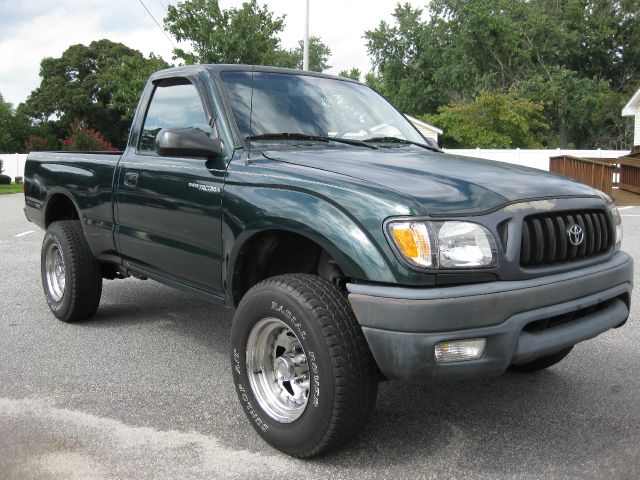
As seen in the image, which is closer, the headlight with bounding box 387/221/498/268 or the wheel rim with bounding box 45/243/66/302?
the headlight with bounding box 387/221/498/268

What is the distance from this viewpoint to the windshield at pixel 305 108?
389cm

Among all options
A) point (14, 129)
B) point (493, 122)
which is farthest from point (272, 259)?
point (14, 129)

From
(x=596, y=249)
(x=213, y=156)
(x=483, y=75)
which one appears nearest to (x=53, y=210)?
(x=213, y=156)

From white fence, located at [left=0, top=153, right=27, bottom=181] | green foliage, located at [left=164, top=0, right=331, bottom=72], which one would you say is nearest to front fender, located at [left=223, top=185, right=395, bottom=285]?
green foliage, located at [left=164, top=0, right=331, bottom=72]

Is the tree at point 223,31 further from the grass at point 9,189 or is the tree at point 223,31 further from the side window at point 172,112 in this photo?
the side window at point 172,112

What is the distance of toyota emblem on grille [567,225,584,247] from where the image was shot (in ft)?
10.1

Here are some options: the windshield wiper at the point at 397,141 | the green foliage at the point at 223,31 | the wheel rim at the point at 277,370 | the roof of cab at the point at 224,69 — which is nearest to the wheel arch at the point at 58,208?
the roof of cab at the point at 224,69

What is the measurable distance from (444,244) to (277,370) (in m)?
1.10

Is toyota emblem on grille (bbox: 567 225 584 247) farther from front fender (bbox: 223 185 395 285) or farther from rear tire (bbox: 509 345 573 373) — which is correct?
rear tire (bbox: 509 345 573 373)

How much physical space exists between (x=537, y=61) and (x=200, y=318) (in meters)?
45.9

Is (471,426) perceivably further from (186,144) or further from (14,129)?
(14,129)

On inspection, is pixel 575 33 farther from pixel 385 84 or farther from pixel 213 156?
pixel 213 156

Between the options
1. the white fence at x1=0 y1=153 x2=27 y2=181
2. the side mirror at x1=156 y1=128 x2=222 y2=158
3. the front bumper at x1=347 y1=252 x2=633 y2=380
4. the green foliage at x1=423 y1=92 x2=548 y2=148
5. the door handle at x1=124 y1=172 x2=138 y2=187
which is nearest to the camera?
the front bumper at x1=347 y1=252 x2=633 y2=380

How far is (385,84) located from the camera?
53031 mm
